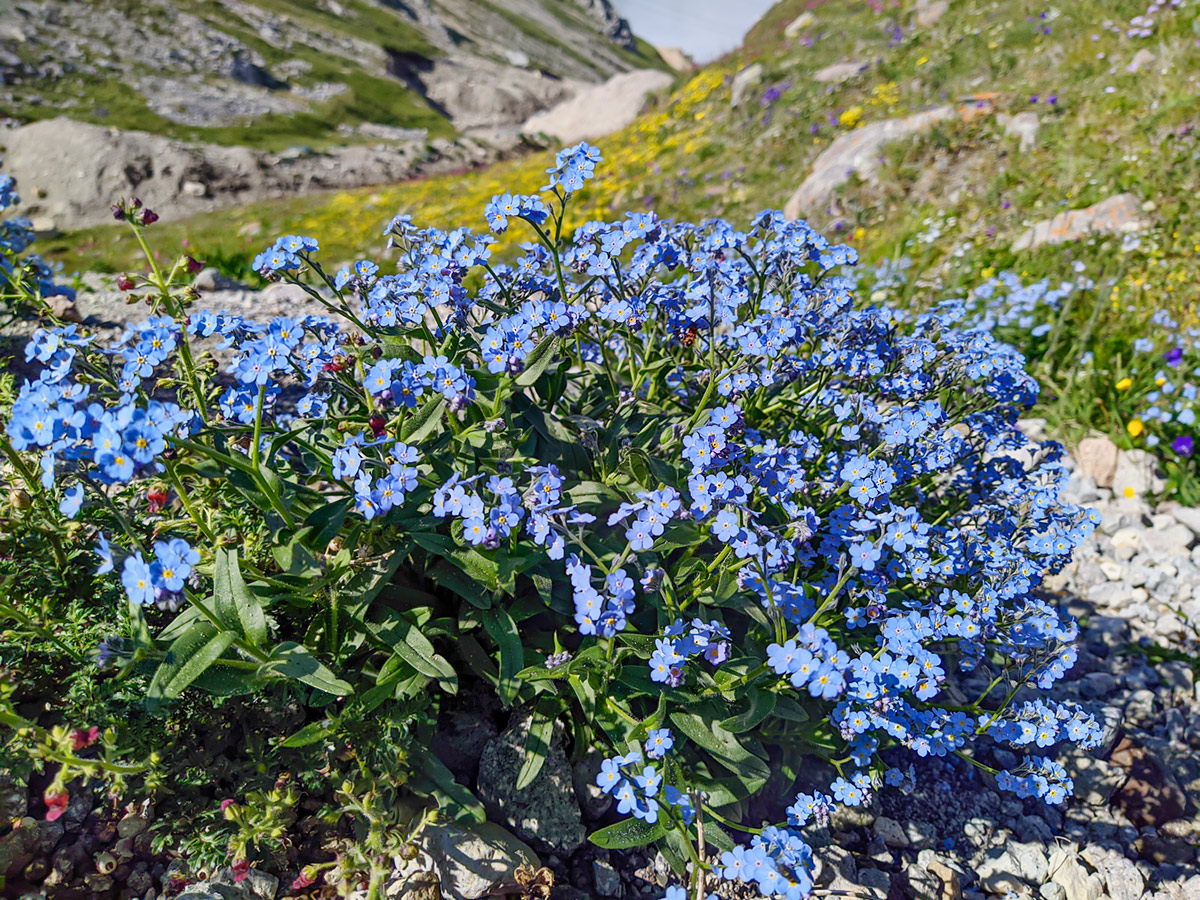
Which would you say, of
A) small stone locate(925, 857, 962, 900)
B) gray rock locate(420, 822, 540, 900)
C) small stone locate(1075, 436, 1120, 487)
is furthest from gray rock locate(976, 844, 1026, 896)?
small stone locate(1075, 436, 1120, 487)

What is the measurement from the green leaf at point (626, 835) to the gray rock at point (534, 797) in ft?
1.36

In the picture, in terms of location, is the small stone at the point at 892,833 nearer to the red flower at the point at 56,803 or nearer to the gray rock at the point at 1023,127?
the red flower at the point at 56,803

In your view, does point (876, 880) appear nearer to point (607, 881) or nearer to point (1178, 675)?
point (607, 881)

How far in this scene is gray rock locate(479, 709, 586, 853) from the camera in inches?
122

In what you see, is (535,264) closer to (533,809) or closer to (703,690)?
(703,690)

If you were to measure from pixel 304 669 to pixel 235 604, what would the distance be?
34 cm

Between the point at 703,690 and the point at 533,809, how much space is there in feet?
3.20

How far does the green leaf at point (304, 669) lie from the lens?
8.19ft

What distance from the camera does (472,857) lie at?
2887 mm

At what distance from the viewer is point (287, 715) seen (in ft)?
9.82

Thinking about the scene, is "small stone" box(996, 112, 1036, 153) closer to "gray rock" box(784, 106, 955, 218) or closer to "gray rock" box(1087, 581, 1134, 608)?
"gray rock" box(784, 106, 955, 218)

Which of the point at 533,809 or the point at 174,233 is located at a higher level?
the point at 533,809

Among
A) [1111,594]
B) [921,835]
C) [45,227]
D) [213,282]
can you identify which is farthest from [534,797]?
[45,227]

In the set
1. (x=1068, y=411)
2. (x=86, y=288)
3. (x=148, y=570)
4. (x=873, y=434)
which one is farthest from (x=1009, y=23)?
(x=148, y=570)
